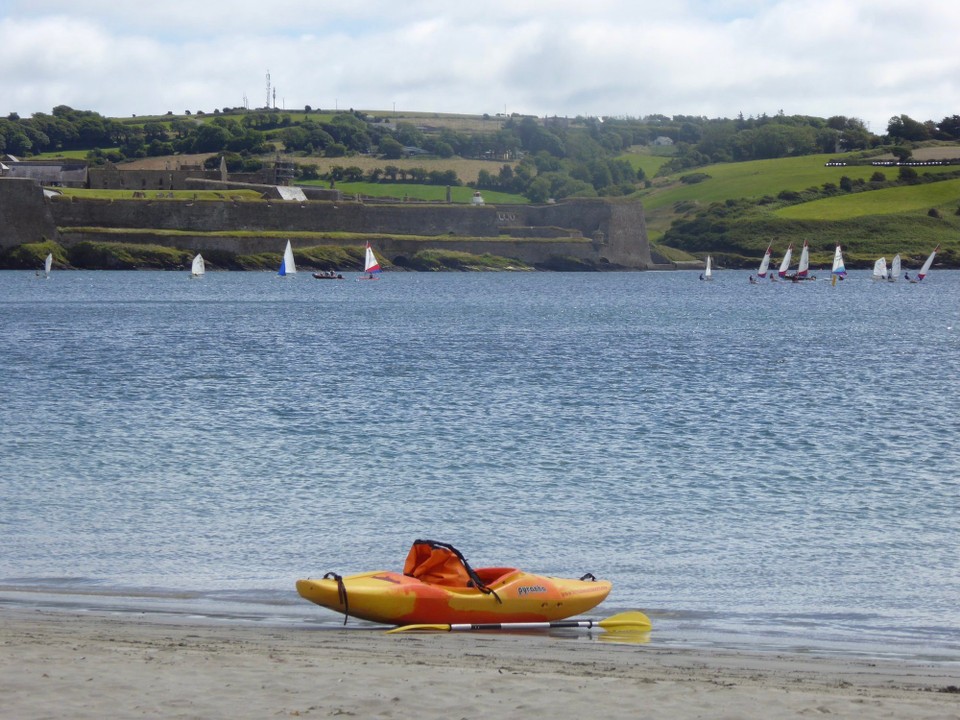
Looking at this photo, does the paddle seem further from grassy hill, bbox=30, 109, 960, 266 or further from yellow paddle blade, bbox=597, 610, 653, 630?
grassy hill, bbox=30, 109, 960, 266

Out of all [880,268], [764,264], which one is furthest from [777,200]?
[764,264]

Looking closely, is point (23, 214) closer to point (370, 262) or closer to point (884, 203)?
point (370, 262)

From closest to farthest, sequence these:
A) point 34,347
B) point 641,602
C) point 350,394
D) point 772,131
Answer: point 641,602
point 350,394
point 34,347
point 772,131

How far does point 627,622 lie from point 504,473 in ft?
27.7

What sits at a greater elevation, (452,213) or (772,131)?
(772,131)

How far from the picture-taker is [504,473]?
1981cm

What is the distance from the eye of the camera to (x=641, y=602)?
12695mm

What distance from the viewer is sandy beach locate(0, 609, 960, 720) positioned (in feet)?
25.4

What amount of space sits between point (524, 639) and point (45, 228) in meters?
93.0

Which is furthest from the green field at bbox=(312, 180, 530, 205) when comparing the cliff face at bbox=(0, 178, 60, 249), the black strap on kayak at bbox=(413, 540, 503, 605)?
the black strap on kayak at bbox=(413, 540, 503, 605)

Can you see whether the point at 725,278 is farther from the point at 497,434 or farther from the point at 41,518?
the point at 41,518

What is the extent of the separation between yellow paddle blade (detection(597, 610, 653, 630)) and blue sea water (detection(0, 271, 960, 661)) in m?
0.24

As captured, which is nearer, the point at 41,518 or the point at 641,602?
the point at 641,602

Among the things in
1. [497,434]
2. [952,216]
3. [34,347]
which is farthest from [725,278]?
[497,434]
